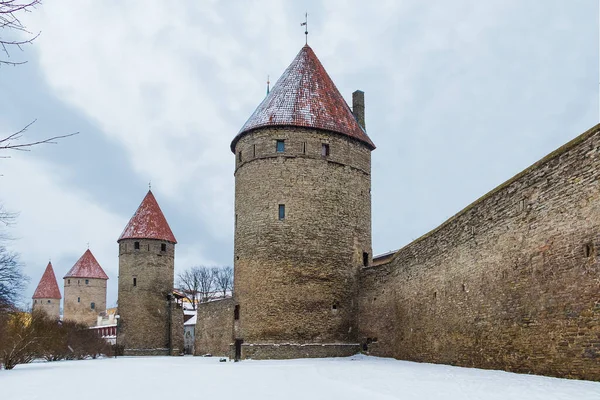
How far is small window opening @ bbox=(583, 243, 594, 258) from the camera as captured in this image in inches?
377

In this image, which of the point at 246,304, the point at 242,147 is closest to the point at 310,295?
the point at 246,304

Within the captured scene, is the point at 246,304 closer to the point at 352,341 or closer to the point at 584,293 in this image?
the point at 352,341

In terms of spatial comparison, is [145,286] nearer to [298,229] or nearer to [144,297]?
[144,297]

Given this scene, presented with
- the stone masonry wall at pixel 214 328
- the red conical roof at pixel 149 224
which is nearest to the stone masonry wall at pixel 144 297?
the red conical roof at pixel 149 224

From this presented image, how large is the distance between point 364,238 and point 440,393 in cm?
1465

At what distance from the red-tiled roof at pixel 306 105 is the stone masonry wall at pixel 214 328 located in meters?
7.70

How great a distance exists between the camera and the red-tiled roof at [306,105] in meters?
23.8

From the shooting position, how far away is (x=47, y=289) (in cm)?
6619

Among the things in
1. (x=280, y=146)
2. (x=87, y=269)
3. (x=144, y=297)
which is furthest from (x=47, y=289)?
(x=280, y=146)

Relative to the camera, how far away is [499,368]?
12523mm

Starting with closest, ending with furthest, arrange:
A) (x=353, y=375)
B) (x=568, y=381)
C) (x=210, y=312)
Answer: (x=568, y=381) → (x=353, y=375) → (x=210, y=312)

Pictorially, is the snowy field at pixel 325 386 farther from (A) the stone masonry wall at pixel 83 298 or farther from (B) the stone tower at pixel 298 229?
(A) the stone masonry wall at pixel 83 298

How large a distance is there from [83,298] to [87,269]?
9.43ft

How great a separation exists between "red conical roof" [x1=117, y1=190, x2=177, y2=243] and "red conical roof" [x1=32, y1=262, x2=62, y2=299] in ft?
102
